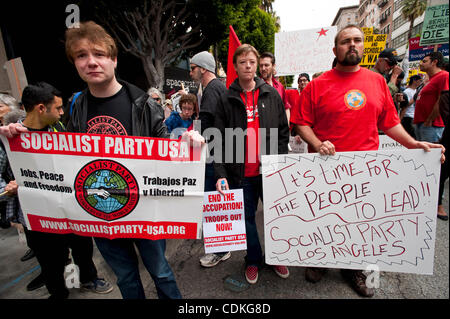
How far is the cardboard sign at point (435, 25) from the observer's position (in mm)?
4504

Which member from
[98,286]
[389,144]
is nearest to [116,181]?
[98,286]

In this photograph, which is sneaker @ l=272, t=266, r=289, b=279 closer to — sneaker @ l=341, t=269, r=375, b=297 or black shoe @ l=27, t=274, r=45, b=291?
sneaker @ l=341, t=269, r=375, b=297

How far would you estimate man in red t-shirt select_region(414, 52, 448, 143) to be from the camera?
3.03 metres

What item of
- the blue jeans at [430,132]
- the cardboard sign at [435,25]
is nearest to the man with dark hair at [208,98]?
the blue jeans at [430,132]

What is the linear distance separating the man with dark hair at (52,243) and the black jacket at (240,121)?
1329mm

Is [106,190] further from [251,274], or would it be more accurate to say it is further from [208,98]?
[251,274]

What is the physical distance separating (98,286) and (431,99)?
15.7 ft

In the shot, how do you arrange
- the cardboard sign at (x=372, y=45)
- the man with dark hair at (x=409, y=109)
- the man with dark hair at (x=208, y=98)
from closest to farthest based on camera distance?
the man with dark hair at (x=208, y=98), the cardboard sign at (x=372, y=45), the man with dark hair at (x=409, y=109)

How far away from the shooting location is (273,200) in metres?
1.75

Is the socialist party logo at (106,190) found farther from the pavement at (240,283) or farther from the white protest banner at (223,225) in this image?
the pavement at (240,283)

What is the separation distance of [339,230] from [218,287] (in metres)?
1.21

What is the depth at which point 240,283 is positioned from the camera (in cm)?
212
